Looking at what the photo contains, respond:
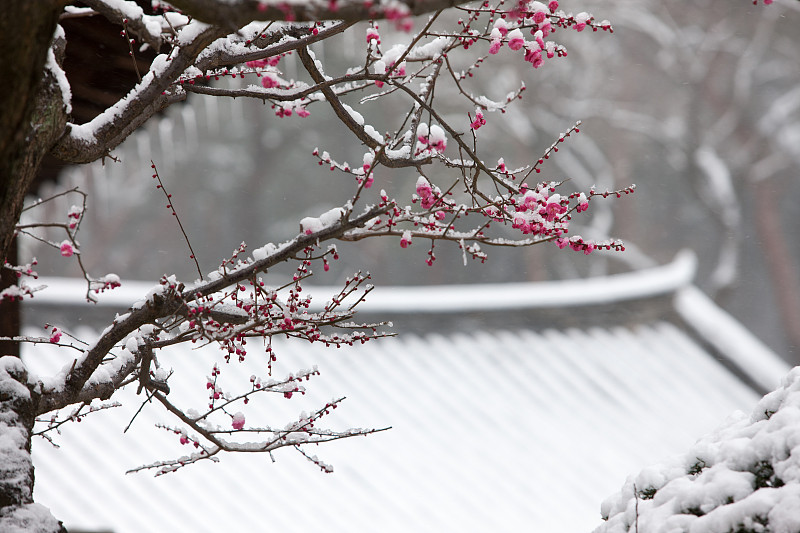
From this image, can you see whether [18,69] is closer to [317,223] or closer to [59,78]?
[59,78]

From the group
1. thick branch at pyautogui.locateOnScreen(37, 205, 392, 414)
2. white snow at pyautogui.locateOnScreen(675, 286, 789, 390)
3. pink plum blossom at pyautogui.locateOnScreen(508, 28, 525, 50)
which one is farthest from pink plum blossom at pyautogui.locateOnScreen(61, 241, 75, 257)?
white snow at pyautogui.locateOnScreen(675, 286, 789, 390)

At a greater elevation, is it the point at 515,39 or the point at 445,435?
the point at 515,39

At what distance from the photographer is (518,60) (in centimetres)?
1620

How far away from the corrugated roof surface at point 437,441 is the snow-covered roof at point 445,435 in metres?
0.01

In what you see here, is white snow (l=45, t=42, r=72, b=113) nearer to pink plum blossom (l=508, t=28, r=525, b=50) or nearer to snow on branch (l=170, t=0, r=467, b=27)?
snow on branch (l=170, t=0, r=467, b=27)

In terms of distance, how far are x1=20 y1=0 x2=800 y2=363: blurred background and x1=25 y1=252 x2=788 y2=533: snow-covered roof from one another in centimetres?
968

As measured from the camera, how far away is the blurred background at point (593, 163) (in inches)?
626

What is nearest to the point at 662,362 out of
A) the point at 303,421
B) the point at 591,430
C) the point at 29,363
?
the point at 591,430

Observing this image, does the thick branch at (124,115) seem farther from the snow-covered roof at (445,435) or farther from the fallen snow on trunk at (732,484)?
the snow-covered roof at (445,435)

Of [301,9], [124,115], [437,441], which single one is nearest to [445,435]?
[437,441]

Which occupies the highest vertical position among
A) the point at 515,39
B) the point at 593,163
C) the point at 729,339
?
the point at 593,163

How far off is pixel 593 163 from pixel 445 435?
12834 mm

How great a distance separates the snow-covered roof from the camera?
4523 millimetres

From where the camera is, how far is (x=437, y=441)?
524 cm
